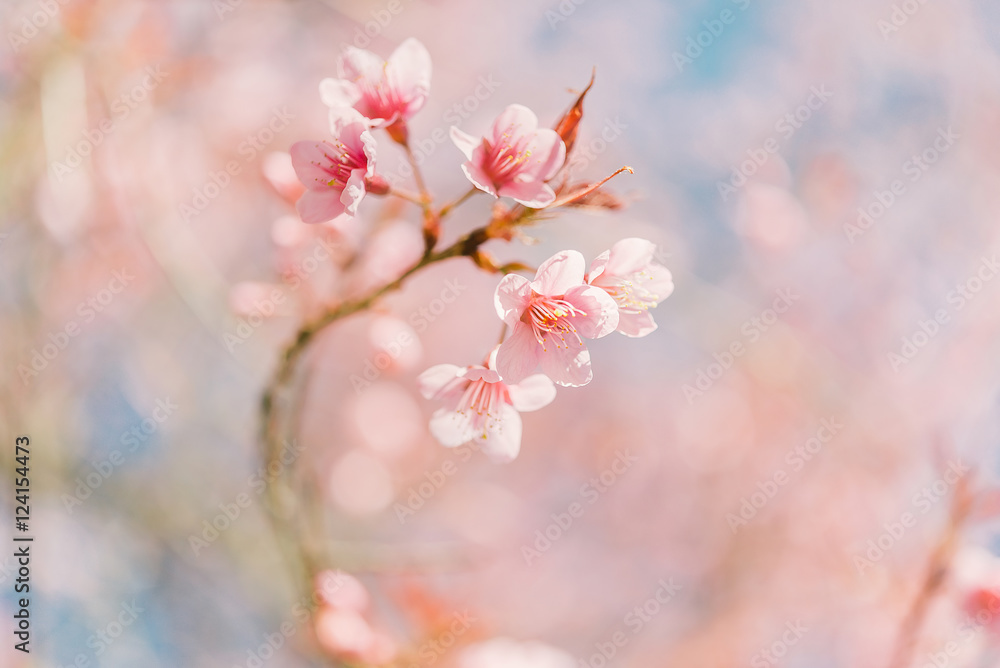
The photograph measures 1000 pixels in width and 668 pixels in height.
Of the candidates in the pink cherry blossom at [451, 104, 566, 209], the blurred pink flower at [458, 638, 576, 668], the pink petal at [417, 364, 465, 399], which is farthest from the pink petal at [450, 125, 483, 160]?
the blurred pink flower at [458, 638, 576, 668]

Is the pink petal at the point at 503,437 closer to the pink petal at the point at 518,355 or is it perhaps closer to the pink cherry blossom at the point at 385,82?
the pink petal at the point at 518,355

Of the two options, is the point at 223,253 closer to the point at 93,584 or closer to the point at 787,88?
the point at 93,584

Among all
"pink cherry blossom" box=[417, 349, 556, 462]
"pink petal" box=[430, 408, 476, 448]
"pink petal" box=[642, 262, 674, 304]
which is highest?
"pink petal" box=[642, 262, 674, 304]

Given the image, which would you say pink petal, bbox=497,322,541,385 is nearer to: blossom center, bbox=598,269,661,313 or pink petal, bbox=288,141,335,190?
blossom center, bbox=598,269,661,313

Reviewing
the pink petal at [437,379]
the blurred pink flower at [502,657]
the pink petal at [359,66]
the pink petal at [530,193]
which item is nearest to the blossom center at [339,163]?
the pink petal at [359,66]

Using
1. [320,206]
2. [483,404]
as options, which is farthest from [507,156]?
[483,404]

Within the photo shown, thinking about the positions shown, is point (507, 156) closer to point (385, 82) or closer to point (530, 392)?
point (385, 82)
